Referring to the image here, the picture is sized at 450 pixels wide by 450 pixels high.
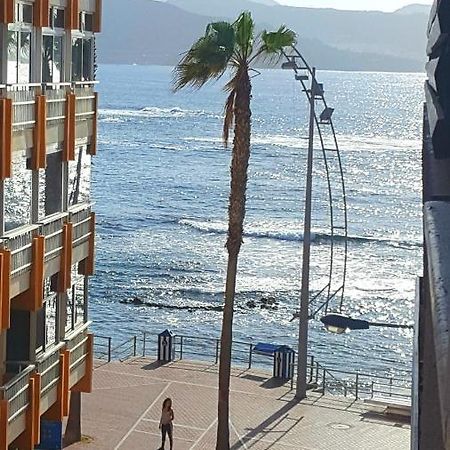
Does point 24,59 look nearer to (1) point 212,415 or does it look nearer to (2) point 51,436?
(2) point 51,436

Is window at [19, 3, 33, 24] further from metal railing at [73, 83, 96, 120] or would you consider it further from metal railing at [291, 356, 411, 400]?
metal railing at [291, 356, 411, 400]

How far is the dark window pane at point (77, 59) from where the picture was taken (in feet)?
71.2

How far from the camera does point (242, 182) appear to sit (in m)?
24.1

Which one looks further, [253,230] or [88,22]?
[253,230]

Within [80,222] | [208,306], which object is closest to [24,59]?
[80,222]

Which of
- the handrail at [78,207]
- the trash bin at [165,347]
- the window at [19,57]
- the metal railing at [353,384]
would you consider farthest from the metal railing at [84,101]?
the trash bin at [165,347]

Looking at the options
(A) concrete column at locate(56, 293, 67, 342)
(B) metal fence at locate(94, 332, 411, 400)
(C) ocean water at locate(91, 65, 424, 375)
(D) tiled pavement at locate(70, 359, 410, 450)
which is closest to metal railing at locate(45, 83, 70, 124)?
(A) concrete column at locate(56, 293, 67, 342)

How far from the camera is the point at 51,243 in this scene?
20.0 meters

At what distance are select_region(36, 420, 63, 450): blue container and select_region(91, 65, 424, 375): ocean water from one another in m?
26.4

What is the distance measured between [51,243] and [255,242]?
64087 millimetres

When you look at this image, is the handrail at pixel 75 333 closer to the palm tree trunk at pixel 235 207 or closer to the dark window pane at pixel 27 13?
the palm tree trunk at pixel 235 207

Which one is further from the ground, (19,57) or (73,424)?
(19,57)

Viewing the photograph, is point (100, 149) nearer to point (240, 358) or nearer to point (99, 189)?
point (99, 189)

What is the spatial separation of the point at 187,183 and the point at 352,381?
7966 cm
